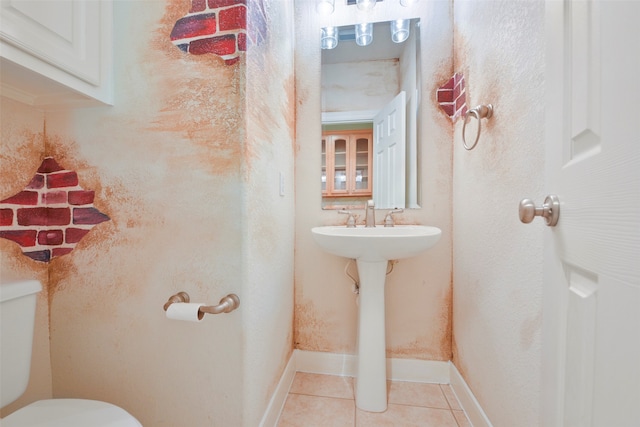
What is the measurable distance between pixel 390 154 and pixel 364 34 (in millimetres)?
707

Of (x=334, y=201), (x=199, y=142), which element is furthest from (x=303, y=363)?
(x=199, y=142)

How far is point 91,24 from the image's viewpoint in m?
0.90

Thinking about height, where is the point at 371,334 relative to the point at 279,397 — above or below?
above

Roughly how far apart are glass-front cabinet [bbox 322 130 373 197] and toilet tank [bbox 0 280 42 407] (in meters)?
1.24

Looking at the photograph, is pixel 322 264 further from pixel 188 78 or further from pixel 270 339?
pixel 188 78

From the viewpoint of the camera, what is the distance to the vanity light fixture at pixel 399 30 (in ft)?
5.01

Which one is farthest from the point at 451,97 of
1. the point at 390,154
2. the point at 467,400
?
the point at 467,400

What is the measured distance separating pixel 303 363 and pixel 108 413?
1.01 meters

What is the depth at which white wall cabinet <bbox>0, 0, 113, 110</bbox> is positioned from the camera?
2.29 feet

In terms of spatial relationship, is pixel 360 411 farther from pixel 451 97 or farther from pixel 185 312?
pixel 451 97

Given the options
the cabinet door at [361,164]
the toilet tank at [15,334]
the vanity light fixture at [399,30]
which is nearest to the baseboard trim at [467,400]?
the cabinet door at [361,164]

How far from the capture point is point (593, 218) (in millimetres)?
462

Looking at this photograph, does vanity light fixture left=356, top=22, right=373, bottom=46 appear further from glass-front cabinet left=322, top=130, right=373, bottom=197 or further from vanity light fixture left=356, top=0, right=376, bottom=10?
glass-front cabinet left=322, top=130, right=373, bottom=197

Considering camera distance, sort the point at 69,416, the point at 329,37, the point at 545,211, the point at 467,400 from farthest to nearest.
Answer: the point at 329,37, the point at 467,400, the point at 69,416, the point at 545,211
